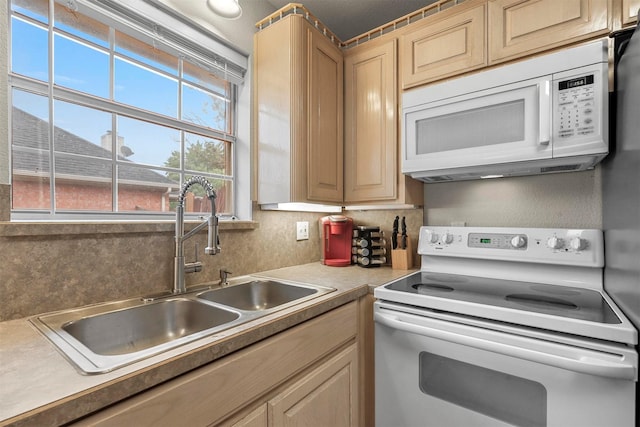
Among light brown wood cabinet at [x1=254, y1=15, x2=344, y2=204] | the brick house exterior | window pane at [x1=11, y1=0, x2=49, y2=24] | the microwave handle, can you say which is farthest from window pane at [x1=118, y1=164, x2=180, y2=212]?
the microwave handle

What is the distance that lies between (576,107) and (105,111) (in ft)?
6.09

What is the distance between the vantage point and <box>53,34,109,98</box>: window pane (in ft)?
3.77

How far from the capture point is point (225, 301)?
1365mm

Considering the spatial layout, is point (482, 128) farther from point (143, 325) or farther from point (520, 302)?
point (143, 325)

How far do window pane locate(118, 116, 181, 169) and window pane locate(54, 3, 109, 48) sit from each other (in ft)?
1.02

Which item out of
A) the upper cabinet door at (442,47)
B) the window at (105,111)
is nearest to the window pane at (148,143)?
the window at (105,111)

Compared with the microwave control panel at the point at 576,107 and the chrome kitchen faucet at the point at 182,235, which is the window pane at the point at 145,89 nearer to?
the chrome kitchen faucet at the point at 182,235

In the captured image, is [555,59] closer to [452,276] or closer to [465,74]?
[465,74]

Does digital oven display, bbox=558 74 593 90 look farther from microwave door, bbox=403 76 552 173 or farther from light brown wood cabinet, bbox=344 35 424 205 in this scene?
light brown wood cabinet, bbox=344 35 424 205

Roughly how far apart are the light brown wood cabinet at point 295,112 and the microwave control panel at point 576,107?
3.42 ft

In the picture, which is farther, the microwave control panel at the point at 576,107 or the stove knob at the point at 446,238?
the stove knob at the point at 446,238

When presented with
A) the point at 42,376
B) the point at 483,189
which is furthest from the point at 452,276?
the point at 42,376

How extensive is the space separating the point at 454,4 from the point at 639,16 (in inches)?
31.0

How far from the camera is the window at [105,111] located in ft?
3.52
